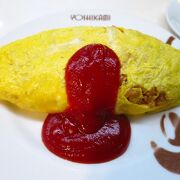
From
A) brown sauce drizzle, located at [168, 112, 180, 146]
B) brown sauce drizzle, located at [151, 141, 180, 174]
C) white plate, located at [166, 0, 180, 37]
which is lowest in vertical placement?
brown sauce drizzle, located at [151, 141, 180, 174]

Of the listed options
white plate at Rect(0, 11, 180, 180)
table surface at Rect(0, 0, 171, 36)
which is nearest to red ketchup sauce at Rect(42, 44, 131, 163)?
white plate at Rect(0, 11, 180, 180)

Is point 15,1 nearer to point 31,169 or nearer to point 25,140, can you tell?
point 25,140

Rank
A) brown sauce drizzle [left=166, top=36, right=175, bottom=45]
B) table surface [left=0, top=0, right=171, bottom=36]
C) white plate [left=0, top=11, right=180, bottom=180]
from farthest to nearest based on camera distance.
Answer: table surface [left=0, top=0, right=171, bottom=36] → brown sauce drizzle [left=166, top=36, right=175, bottom=45] → white plate [left=0, top=11, right=180, bottom=180]

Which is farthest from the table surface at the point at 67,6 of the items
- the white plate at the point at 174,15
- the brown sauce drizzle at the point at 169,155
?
the brown sauce drizzle at the point at 169,155

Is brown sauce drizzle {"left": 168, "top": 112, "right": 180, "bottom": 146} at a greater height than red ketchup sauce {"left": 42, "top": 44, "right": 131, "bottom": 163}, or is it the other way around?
red ketchup sauce {"left": 42, "top": 44, "right": 131, "bottom": 163}

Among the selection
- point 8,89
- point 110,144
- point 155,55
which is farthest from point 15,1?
point 110,144

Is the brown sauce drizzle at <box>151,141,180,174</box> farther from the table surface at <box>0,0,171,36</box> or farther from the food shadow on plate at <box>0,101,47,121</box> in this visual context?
the table surface at <box>0,0,171,36</box>

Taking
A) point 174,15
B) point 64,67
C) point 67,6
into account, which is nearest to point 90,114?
point 64,67

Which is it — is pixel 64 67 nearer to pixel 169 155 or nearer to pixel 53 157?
pixel 53 157

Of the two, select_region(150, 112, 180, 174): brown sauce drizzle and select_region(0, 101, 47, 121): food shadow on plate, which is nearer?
select_region(150, 112, 180, 174): brown sauce drizzle
